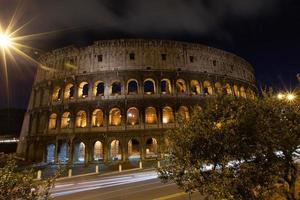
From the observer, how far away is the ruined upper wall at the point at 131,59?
104 ft

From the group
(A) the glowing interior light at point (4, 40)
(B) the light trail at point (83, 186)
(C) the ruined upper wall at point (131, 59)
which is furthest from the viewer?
(C) the ruined upper wall at point (131, 59)

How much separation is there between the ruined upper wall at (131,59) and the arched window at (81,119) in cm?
607

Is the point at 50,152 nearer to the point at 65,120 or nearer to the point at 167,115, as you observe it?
the point at 65,120

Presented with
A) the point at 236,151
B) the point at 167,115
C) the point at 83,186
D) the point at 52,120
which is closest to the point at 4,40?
the point at 236,151

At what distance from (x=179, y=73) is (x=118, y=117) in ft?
38.0

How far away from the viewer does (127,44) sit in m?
32.2

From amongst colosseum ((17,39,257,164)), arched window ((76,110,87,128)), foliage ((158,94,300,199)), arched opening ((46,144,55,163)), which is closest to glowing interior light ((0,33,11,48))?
foliage ((158,94,300,199))

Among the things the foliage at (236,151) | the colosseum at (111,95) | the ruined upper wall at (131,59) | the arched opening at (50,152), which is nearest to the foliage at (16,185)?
the foliage at (236,151)

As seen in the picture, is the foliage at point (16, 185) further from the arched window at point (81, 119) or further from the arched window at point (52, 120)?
the arched window at point (52, 120)

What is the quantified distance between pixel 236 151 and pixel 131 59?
27634mm

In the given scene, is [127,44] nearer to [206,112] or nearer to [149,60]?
[149,60]

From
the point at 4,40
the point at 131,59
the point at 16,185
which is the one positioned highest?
the point at 131,59

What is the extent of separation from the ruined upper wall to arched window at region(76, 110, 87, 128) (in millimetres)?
6073

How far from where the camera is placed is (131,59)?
105ft
